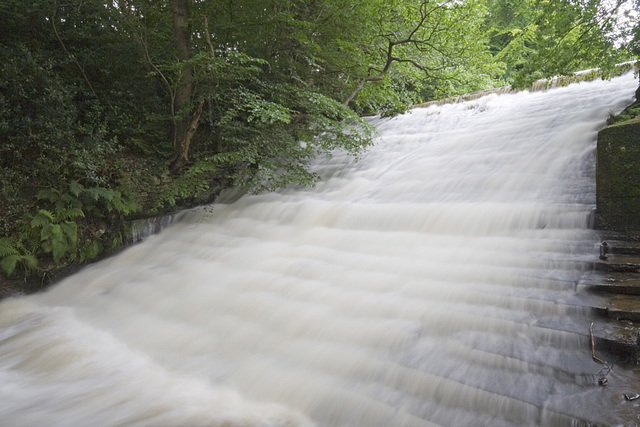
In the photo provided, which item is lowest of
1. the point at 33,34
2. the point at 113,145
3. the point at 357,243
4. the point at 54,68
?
the point at 357,243

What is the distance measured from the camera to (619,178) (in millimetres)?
3623

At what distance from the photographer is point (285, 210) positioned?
643 cm

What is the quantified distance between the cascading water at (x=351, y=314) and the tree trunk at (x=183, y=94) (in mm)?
→ 1478

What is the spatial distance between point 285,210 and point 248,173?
1.13 m

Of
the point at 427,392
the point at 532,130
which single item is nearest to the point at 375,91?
the point at 532,130

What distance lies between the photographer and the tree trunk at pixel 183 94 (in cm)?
666

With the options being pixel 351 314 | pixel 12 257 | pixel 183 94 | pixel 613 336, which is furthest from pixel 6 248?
pixel 613 336

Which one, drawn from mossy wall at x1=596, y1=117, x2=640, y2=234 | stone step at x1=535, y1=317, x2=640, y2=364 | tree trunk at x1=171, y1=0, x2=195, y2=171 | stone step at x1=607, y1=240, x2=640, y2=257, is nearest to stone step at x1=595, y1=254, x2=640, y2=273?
stone step at x1=607, y1=240, x2=640, y2=257

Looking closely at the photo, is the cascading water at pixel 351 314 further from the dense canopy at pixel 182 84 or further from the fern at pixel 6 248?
the dense canopy at pixel 182 84

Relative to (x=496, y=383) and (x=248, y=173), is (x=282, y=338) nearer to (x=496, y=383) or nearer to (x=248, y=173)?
(x=496, y=383)

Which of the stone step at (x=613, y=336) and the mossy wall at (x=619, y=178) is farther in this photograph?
the mossy wall at (x=619, y=178)

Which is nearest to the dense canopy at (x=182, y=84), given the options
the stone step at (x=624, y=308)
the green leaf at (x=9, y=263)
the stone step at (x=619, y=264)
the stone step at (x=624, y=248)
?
the green leaf at (x=9, y=263)

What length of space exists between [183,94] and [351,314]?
5377 mm

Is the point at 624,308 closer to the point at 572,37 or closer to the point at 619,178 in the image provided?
the point at 619,178
